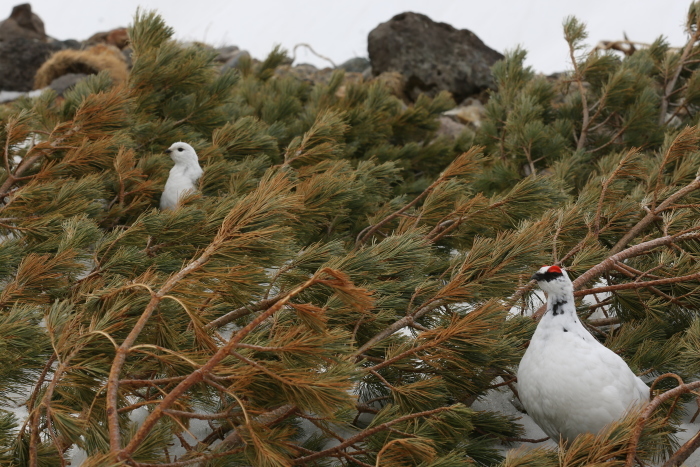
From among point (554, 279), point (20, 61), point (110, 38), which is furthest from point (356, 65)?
point (554, 279)

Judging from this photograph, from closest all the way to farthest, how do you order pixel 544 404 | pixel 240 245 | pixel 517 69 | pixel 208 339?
pixel 208 339, pixel 240 245, pixel 544 404, pixel 517 69

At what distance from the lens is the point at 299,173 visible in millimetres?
2545

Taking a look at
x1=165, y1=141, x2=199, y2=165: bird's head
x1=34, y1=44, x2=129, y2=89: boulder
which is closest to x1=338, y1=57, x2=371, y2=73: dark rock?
x1=34, y1=44, x2=129, y2=89: boulder

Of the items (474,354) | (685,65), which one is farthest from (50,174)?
(685,65)

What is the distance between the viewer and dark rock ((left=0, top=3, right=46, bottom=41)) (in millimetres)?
9608

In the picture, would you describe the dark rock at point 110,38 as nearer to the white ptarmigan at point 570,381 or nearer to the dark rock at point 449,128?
the dark rock at point 449,128

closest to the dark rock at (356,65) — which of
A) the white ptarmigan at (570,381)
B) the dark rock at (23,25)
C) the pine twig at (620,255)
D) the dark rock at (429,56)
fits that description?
the dark rock at (429,56)

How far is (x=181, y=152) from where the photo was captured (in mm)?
2934

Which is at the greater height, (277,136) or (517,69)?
(517,69)

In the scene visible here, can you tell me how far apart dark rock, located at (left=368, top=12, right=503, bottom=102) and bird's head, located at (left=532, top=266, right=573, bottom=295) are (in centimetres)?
580

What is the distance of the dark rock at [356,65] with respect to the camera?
31.7 feet

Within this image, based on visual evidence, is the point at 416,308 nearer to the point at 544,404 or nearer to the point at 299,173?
the point at 544,404

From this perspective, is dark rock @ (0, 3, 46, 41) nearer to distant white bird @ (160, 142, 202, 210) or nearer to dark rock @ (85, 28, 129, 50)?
dark rock @ (85, 28, 129, 50)

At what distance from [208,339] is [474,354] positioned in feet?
2.05
